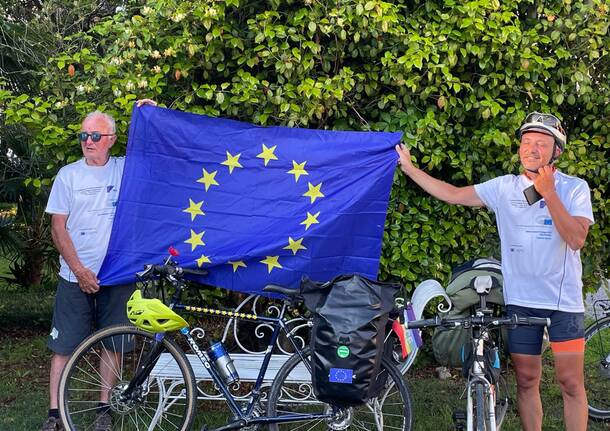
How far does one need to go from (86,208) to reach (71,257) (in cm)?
34

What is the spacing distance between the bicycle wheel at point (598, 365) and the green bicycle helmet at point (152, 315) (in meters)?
3.31

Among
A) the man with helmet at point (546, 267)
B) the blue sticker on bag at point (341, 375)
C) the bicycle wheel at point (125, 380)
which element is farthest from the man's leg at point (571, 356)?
the bicycle wheel at point (125, 380)

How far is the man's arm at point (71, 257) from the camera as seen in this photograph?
4680mm

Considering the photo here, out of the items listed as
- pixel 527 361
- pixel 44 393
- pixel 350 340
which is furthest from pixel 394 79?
pixel 44 393

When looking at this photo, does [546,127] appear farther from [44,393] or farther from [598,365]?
[44,393]

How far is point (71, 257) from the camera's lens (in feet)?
15.4

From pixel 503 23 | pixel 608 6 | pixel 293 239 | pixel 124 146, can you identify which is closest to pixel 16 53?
pixel 124 146

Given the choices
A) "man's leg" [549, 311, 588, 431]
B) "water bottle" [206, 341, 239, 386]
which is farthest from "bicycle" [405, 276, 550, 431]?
"water bottle" [206, 341, 239, 386]

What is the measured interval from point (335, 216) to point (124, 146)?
1.66m

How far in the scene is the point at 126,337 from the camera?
4.71 m

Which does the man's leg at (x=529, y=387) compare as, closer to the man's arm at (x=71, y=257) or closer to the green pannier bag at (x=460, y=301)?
the green pannier bag at (x=460, y=301)

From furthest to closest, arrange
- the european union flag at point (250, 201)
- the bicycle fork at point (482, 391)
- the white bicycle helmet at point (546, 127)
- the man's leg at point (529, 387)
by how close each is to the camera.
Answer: the european union flag at point (250, 201) → the man's leg at point (529, 387) → the white bicycle helmet at point (546, 127) → the bicycle fork at point (482, 391)

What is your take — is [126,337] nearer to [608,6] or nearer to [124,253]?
[124,253]

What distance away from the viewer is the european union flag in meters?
4.72
